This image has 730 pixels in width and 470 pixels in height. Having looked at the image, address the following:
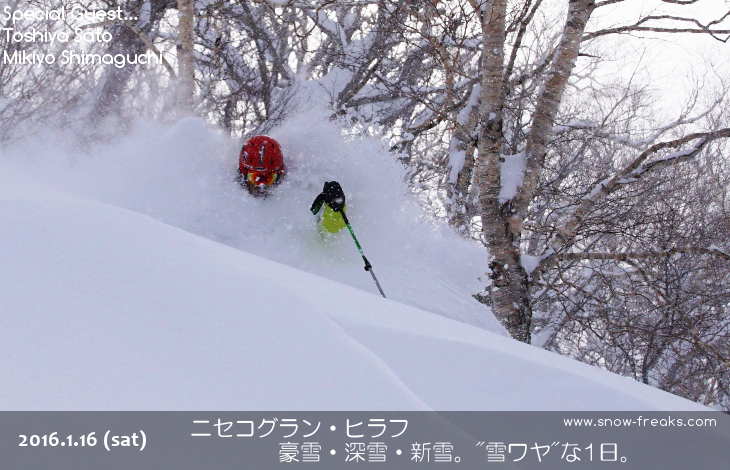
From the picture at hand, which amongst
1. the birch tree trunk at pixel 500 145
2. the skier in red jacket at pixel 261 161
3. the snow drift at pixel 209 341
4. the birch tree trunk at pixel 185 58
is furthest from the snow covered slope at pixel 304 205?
the snow drift at pixel 209 341

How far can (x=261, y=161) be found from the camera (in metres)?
6.41

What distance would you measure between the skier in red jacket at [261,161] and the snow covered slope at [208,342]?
11.2 feet

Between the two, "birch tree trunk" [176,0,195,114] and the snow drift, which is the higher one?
"birch tree trunk" [176,0,195,114]

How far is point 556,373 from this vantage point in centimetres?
258

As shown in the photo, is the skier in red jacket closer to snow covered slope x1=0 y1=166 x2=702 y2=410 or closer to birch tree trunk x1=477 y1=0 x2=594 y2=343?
birch tree trunk x1=477 y1=0 x2=594 y2=343
